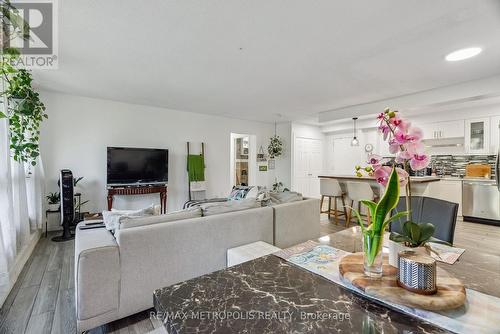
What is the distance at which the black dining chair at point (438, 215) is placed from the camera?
1527 mm

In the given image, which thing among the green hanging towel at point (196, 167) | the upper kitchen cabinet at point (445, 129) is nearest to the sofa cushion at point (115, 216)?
the green hanging towel at point (196, 167)

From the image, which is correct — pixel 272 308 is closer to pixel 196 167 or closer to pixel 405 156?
pixel 405 156

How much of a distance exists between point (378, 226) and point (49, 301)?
2723 millimetres

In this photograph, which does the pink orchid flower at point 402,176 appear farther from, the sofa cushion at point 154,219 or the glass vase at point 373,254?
the sofa cushion at point 154,219

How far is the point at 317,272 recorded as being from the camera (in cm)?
99

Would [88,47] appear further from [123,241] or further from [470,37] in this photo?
[470,37]

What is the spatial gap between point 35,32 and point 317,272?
299cm

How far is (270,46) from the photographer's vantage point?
2.40 metres

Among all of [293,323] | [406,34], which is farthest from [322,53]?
[293,323]

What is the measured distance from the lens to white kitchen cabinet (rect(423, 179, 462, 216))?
4.93m

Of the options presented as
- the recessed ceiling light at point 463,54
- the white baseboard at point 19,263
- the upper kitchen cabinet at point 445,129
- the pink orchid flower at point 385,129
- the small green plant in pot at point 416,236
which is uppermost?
the recessed ceiling light at point 463,54

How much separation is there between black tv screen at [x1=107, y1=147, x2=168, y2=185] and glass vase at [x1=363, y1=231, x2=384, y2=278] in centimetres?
453

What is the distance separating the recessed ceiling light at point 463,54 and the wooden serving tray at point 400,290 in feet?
8.97

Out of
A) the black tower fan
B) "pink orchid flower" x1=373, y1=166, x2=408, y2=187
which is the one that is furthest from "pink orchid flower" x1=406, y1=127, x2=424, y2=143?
the black tower fan
